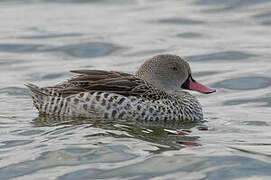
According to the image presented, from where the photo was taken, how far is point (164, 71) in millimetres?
11945

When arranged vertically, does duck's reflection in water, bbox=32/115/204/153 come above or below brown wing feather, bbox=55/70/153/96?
below

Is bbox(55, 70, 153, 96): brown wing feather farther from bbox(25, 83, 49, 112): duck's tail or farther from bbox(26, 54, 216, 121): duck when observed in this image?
bbox(25, 83, 49, 112): duck's tail

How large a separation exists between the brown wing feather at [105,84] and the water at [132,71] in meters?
0.43

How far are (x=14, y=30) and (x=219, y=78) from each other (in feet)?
21.2

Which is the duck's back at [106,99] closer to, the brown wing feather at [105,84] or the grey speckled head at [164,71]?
the brown wing feather at [105,84]

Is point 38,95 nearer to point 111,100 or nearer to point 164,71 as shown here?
point 111,100

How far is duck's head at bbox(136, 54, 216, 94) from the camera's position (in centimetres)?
1191

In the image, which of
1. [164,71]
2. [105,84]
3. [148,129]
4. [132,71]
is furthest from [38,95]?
[132,71]

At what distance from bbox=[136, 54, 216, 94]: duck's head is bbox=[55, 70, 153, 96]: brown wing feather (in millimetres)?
488

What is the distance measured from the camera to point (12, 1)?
75.5 feet

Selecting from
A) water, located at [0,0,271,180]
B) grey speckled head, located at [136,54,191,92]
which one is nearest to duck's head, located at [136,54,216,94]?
grey speckled head, located at [136,54,191,92]

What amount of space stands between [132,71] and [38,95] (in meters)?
4.58

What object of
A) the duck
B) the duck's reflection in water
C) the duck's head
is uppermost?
the duck's head

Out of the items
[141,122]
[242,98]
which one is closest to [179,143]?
[141,122]
